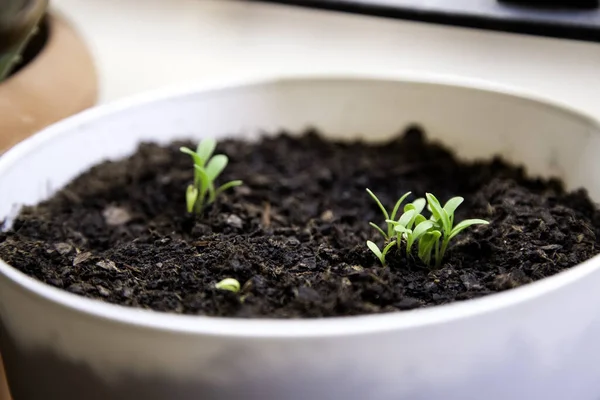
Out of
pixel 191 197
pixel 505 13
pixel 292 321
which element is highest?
pixel 505 13

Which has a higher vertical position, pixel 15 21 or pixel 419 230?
pixel 15 21

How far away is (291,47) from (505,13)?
0.38 metres

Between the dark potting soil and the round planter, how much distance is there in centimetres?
9

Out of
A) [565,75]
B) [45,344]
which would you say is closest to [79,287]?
[45,344]

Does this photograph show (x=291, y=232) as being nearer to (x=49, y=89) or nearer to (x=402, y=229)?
(x=402, y=229)

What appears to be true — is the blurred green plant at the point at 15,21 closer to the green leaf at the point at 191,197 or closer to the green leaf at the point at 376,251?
the green leaf at the point at 191,197

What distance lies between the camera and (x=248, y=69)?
127cm

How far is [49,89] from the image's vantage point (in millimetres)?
926

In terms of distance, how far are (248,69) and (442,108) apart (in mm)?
411

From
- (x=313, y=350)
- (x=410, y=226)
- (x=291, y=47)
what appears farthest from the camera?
(x=291, y=47)

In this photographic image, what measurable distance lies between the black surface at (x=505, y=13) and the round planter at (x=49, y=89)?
1.32ft

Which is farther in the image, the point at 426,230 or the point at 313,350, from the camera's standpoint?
the point at 426,230

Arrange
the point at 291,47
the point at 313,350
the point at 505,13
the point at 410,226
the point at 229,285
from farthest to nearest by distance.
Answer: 1. the point at 291,47
2. the point at 505,13
3. the point at 410,226
4. the point at 229,285
5. the point at 313,350

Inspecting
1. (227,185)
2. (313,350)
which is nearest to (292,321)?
(313,350)
